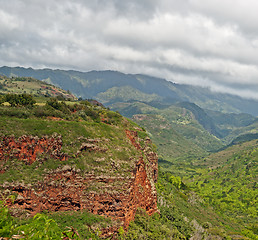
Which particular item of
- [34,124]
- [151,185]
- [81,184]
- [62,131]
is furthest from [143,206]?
[34,124]

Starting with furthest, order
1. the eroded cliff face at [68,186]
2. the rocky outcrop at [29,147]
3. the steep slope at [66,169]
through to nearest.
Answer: the rocky outcrop at [29,147], the steep slope at [66,169], the eroded cliff face at [68,186]

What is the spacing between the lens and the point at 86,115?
90.4 m

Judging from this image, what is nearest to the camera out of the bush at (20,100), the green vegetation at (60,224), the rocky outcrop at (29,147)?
the green vegetation at (60,224)

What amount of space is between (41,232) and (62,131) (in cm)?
4461

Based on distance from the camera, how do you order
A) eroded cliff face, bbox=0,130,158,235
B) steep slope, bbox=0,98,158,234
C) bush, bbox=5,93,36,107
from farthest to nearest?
bush, bbox=5,93,36,107 → steep slope, bbox=0,98,158,234 → eroded cliff face, bbox=0,130,158,235

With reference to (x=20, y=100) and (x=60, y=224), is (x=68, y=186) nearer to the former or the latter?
(x=60, y=224)

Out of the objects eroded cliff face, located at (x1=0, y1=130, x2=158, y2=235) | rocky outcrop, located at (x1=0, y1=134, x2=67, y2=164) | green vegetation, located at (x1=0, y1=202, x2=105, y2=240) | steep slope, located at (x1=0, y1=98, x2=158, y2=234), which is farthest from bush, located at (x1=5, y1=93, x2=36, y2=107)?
green vegetation, located at (x1=0, y1=202, x2=105, y2=240)

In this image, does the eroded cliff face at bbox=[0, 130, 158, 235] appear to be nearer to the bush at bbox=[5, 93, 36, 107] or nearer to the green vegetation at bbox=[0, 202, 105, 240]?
the green vegetation at bbox=[0, 202, 105, 240]

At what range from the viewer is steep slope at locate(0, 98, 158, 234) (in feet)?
152

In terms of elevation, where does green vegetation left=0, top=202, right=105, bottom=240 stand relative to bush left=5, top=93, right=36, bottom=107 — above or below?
below

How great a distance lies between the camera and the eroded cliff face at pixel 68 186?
46.0m

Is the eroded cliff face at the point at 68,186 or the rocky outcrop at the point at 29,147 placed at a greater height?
the rocky outcrop at the point at 29,147

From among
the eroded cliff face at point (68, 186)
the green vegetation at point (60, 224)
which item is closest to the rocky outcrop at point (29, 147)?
the eroded cliff face at point (68, 186)

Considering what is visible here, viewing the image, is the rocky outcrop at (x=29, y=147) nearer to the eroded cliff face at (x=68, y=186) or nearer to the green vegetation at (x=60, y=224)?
the eroded cliff face at (x=68, y=186)
